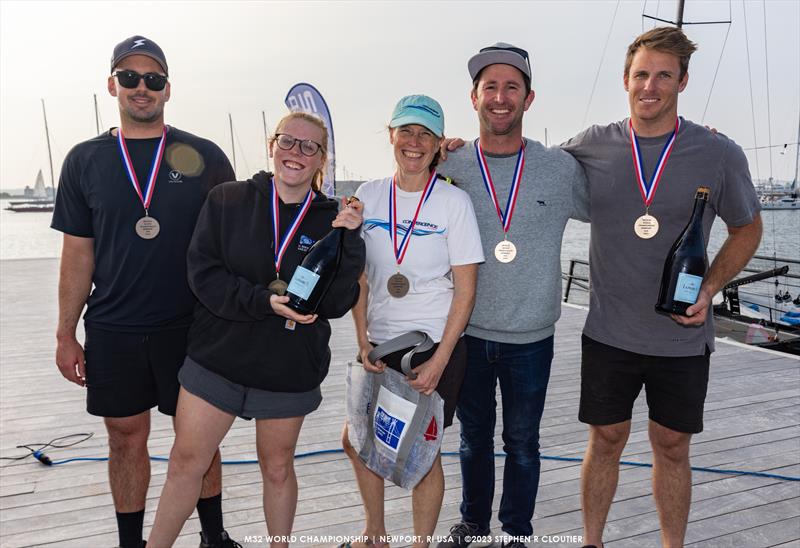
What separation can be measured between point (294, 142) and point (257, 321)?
25.1 inches

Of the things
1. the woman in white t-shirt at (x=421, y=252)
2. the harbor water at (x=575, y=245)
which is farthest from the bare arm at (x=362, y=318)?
the harbor water at (x=575, y=245)

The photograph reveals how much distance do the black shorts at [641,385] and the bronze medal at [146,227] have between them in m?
1.76

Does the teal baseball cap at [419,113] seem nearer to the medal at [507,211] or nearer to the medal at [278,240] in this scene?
the medal at [507,211]

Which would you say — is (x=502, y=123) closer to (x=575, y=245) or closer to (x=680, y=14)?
(x=680, y=14)

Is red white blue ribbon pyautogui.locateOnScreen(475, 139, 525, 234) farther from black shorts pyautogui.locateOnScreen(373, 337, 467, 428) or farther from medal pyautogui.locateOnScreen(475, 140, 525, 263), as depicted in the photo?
black shorts pyautogui.locateOnScreen(373, 337, 467, 428)

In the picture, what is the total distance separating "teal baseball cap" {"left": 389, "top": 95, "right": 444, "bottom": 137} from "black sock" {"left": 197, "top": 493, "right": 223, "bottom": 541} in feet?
5.52

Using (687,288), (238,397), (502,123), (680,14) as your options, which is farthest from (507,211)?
(680,14)

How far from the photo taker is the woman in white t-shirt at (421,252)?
2070 millimetres

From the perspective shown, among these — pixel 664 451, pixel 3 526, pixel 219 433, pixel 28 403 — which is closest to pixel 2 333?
pixel 28 403

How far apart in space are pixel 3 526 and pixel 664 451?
2918 millimetres

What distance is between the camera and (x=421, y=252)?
207 cm

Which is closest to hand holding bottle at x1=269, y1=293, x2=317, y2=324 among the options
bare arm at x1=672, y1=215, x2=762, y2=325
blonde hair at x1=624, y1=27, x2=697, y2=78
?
bare arm at x1=672, y1=215, x2=762, y2=325

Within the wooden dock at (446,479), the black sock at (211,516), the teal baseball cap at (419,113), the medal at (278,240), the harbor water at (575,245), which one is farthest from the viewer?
the harbor water at (575,245)

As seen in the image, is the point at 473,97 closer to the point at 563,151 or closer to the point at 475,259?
the point at 563,151
